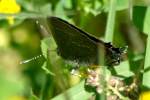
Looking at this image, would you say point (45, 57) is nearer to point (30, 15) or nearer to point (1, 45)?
point (30, 15)

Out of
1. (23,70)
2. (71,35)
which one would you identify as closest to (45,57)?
(71,35)

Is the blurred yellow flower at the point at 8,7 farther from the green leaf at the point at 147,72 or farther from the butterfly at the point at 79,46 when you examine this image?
the green leaf at the point at 147,72

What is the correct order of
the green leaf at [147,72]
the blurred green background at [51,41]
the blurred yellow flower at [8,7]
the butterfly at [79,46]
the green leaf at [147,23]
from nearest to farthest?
the butterfly at [79,46] < the green leaf at [147,72] < the blurred green background at [51,41] < the green leaf at [147,23] < the blurred yellow flower at [8,7]

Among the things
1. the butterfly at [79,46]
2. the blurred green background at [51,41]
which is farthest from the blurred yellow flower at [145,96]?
the butterfly at [79,46]

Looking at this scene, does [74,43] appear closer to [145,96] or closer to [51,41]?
[51,41]

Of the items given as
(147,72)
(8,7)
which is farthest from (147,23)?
(8,7)

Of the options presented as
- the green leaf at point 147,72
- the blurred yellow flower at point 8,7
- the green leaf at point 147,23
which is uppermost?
the blurred yellow flower at point 8,7

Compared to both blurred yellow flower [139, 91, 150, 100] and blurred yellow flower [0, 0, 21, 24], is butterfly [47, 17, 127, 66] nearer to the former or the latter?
blurred yellow flower [139, 91, 150, 100]

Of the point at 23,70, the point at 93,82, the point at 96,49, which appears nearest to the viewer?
the point at 96,49

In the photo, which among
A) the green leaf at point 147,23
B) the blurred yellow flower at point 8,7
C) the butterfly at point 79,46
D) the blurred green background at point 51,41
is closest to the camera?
the butterfly at point 79,46
